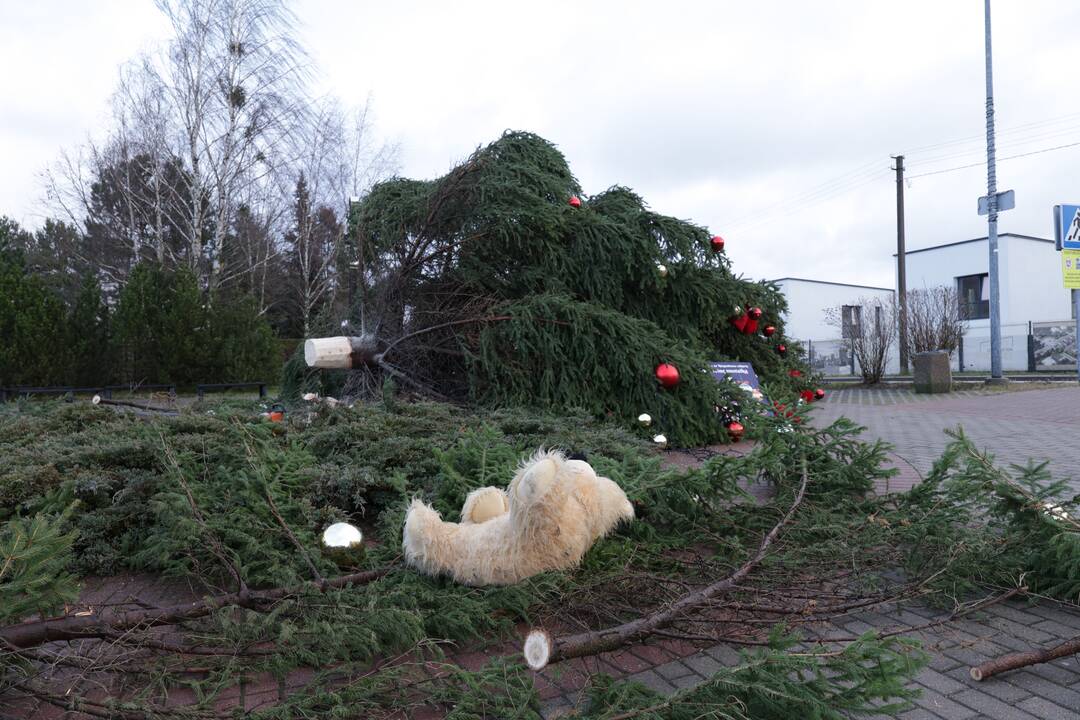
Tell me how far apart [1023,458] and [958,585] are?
4391mm

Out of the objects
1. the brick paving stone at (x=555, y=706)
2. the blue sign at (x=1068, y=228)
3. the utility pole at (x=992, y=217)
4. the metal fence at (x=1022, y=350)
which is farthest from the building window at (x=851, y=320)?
the brick paving stone at (x=555, y=706)

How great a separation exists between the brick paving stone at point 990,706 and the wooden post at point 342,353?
6199 millimetres

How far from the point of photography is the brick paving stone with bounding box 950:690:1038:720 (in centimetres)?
180

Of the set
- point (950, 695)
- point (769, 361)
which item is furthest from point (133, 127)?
point (950, 695)

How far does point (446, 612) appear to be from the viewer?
222 centimetres

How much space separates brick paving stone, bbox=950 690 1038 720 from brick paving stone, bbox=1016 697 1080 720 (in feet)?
0.08

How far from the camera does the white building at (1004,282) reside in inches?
1072

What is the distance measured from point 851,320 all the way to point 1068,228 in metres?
7.64

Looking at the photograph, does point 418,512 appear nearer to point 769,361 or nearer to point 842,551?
point 842,551

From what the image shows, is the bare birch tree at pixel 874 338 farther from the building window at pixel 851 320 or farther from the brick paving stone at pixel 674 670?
the brick paving stone at pixel 674 670

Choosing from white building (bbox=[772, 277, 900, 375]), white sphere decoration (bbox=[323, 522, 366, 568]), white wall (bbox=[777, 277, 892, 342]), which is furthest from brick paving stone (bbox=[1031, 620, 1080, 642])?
white wall (bbox=[777, 277, 892, 342])

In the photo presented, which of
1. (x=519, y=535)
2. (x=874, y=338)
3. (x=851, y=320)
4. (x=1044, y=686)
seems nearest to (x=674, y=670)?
(x=519, y=535)

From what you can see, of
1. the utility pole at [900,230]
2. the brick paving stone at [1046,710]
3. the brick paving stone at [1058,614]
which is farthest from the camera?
the utility pole at [900,230]

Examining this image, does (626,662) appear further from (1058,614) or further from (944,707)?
(1058,614)
